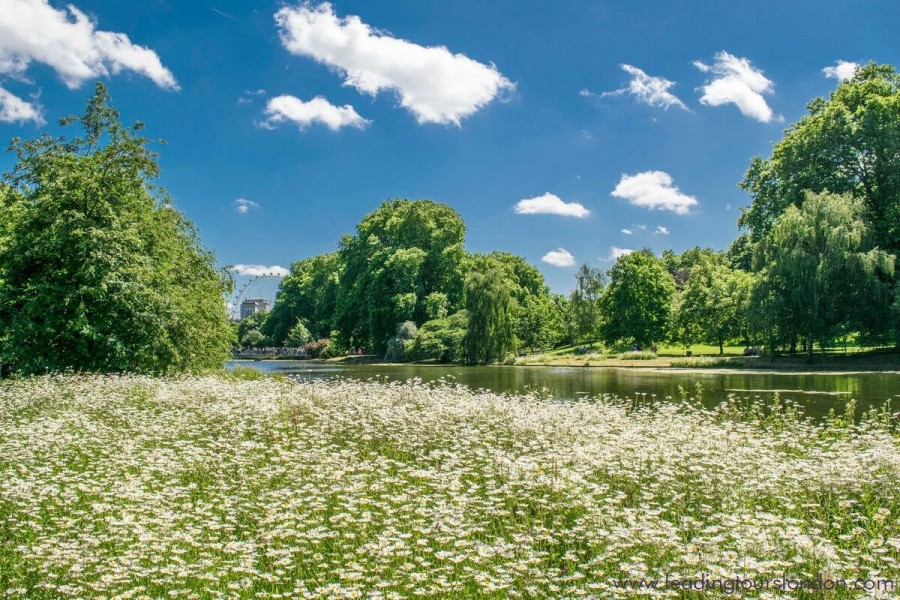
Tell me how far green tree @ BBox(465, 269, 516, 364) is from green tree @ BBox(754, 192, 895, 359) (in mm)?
21946

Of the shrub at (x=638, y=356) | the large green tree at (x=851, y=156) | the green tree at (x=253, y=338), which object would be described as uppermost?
the large green tree at (x=851, y=156)

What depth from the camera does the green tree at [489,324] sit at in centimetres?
5875

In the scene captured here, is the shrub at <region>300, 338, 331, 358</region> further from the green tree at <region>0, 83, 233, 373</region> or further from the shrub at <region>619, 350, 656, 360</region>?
the green tree at <region>0, 83, 233, 373</region>

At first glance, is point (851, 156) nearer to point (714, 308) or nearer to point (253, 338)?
point (714, 308)

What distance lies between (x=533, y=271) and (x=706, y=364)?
44701 millimetres

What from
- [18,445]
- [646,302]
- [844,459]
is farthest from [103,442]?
[646,302]

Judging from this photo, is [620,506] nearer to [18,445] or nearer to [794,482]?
[794,482]

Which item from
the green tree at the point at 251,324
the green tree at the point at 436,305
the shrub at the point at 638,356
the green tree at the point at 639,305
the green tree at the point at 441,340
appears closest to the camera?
the shrub at the point at 638,356

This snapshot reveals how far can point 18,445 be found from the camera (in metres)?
9.52

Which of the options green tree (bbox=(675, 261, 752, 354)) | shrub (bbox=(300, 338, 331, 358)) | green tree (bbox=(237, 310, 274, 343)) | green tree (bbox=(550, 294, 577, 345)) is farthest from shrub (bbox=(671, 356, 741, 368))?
green tree (bbox=(237, 310, 274, 343))

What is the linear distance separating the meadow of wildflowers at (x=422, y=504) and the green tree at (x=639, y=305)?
168 feet

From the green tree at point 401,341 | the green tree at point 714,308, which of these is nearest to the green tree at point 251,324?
the green tree at point 401,341

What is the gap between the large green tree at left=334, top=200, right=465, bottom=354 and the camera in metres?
71.7

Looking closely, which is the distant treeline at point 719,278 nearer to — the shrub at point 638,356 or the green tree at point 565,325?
the green tree at point 565,325
